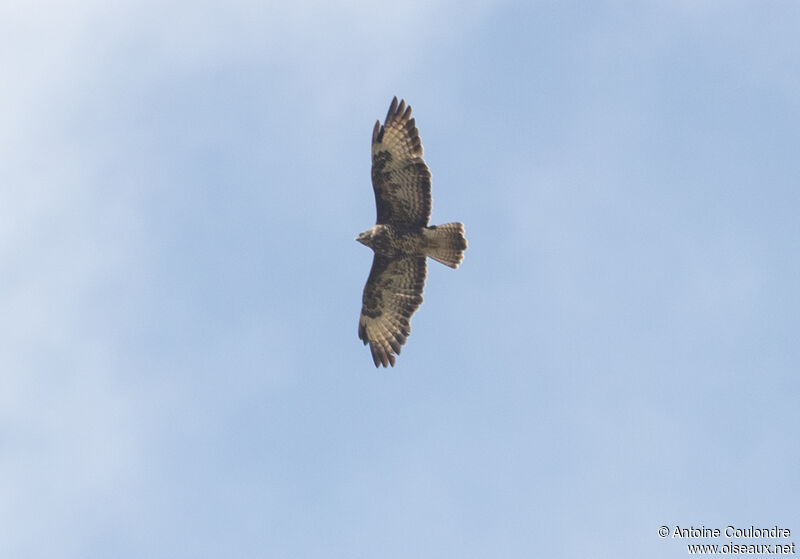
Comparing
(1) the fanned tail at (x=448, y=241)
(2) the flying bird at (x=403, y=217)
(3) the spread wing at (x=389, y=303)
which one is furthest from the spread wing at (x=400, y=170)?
(3) the spread wing at (x=389, y=303)

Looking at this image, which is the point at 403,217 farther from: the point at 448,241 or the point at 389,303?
the point at 389,303

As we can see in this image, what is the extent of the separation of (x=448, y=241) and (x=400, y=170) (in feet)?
4.53

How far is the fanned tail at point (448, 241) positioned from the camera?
1495 cm

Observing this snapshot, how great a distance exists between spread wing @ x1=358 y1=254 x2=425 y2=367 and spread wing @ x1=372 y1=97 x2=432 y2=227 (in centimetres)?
100

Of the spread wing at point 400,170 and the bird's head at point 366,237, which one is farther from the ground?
the spread wing at point 400,170

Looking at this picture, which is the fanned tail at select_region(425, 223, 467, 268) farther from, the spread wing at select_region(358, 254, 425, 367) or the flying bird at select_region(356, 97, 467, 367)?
the spread wing at select_region(358, 254, 425, 367)

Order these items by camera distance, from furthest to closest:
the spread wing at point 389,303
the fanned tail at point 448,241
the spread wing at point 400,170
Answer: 1. the spread wing at point 389,303
2. the fanned tail at point 448,241
3. the spread wing at point 400,170

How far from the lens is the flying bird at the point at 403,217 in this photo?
14.8 m

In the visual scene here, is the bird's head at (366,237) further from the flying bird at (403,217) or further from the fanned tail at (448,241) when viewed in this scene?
the fanned tail at (448,241)

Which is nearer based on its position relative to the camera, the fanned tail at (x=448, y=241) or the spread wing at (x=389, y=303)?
the fanned tail at (x=448, y=241)

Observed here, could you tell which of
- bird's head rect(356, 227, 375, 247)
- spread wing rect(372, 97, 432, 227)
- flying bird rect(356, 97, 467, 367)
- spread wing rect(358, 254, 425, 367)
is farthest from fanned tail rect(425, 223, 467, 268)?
bird's head rect(356, 227, 375, 247)

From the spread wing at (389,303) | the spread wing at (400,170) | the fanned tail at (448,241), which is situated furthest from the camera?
the spread wing at (389,303)

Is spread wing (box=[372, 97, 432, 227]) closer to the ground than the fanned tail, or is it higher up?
higher up

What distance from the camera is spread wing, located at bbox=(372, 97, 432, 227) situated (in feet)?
48.4
